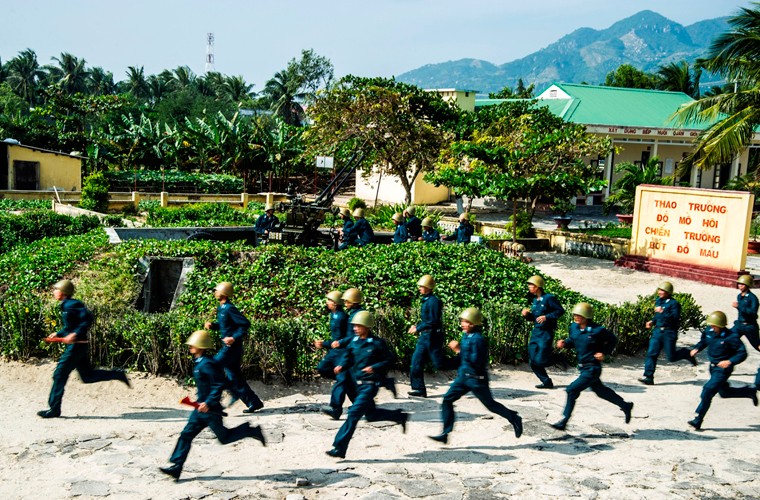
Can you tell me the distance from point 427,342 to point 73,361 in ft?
13.3

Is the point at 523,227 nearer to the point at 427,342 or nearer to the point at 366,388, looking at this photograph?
the point at 427,342

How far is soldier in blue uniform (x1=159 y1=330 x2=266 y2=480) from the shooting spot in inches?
268

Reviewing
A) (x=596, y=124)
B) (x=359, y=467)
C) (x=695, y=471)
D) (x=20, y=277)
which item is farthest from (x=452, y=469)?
(x=596, y=124)

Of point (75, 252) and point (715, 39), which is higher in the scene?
point (715, 39)

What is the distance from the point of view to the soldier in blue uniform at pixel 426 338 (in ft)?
30.4

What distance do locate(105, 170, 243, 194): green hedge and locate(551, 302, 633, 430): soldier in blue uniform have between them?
29.2m

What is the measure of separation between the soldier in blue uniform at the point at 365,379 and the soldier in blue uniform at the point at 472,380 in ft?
1.51

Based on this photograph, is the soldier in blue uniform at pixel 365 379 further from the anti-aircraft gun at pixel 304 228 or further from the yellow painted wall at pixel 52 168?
the yellow painted wall at pixel 52 168

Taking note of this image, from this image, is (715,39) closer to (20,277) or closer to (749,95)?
(749,95)

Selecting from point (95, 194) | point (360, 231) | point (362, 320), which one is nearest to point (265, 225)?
point (360, 231)

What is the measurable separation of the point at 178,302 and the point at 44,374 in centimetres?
228

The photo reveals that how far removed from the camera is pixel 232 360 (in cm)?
836

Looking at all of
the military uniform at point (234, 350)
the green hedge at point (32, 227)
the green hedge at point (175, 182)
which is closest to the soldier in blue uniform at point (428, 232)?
the military uniform at point (234, 350)

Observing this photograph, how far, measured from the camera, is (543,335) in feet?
32.3
